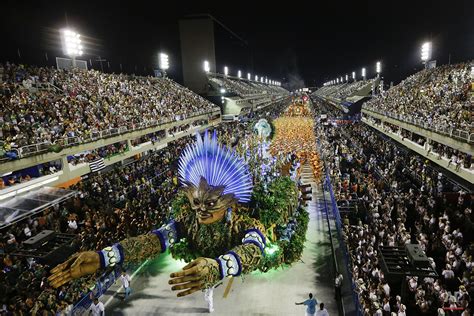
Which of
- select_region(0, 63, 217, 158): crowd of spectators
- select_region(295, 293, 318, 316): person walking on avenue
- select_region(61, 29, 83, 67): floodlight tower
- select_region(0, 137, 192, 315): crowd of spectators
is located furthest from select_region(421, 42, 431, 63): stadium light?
select_region(295, 293, 318, 316): person walking on avenue

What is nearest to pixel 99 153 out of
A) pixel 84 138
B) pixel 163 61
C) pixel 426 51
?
pixel 84 138

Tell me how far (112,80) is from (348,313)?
31390mm

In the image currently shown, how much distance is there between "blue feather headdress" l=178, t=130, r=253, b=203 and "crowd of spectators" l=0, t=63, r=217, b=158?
9578 mm

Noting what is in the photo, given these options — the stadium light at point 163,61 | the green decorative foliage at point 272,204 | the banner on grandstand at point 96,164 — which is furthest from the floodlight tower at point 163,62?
the green decorative foliage at point 272,204

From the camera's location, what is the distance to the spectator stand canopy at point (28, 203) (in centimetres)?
1190

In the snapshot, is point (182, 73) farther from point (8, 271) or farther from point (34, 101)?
point (8, 271)

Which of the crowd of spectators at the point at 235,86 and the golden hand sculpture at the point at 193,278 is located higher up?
the crowd of spectators at the point at 235,86

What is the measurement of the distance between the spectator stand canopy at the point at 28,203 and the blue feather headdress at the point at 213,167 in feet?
18.9

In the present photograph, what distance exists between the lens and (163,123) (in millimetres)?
32188

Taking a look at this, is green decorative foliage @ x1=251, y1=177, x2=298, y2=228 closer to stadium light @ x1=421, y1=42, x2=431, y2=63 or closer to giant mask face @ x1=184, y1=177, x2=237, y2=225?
giant mask face @ x1=184, y1=177, x2=237, y2=225

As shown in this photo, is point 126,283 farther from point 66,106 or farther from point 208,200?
point 66,106

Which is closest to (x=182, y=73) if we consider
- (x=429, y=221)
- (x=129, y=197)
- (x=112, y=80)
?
(x=112, y=80)

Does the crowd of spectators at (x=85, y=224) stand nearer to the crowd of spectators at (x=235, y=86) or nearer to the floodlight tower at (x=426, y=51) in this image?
the crowd of spectators at (x=235, y=86)

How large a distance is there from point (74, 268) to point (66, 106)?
16.7 m
